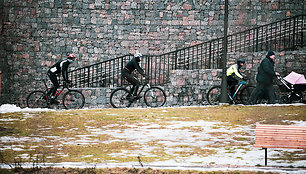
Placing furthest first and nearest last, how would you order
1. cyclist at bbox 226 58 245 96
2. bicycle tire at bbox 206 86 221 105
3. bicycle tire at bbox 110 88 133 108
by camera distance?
bicycle tire at bbox 206 86 221 105, bicycle tire at bbox 110 88 133 108, cyclist at bbox 226 58 245 96

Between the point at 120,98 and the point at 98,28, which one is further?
the point at 98,28

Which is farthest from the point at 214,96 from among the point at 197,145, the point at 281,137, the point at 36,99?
the point at 281,137

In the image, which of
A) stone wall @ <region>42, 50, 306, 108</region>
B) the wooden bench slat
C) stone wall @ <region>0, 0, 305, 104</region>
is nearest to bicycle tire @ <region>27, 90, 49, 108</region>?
stone wall @ <region>42, 50, 306, 108</region>

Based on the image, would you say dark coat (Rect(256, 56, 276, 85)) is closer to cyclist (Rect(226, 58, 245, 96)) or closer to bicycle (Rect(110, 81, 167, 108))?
cyclist (Rect(226, 58, 245, 96))

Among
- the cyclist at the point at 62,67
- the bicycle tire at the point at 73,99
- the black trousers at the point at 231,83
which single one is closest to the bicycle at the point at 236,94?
the black trousers at the point at 231,83

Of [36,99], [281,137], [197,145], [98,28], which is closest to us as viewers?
[281,137]

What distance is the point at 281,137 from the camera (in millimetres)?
6574

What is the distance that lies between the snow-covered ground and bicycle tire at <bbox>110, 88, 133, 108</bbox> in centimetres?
448

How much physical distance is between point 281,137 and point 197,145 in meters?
1.98

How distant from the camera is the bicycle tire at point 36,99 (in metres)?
15.5

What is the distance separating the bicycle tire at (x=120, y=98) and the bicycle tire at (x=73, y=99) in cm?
102

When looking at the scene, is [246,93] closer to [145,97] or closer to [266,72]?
[266,72]

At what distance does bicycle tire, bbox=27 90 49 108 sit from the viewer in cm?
1552

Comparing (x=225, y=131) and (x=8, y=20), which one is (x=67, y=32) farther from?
(x=225, y=131)
